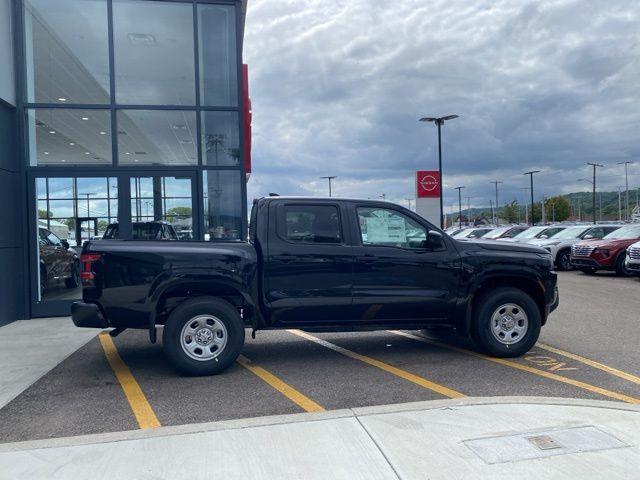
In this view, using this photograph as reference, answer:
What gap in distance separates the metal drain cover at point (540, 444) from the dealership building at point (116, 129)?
7743 millimetres

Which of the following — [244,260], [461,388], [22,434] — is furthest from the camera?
[244,260]

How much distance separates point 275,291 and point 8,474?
128 inches

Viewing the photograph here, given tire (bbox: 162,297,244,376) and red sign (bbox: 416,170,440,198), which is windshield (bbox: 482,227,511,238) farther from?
tire (bbox: 162,297,244,376)

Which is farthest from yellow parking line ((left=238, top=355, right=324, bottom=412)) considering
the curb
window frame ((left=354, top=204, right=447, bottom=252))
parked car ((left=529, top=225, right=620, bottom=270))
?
parked car ((left=529, top=225, right=620, bottom=270))

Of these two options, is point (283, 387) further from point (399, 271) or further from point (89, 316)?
point (89, 316)

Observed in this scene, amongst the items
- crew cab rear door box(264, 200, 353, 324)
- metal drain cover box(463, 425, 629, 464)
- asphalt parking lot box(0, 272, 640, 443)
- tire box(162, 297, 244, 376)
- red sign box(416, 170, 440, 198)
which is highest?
red sign box(416, 170, 440, 198)

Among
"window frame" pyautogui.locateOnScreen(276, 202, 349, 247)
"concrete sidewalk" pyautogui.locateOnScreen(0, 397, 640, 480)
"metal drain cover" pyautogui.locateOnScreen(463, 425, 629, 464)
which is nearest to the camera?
"concrete sidewalk" pyautogui.locateOnScreen(0, 397, 640, 480)

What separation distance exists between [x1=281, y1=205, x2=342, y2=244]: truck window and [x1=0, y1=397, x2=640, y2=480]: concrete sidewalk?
2334 millimetres

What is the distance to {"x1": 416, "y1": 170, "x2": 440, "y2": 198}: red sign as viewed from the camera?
2019 cm

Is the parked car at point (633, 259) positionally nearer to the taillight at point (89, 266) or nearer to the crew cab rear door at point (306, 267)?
the crew cab rear door at point (306, 267)

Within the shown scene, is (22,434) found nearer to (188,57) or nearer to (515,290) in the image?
(515,290)

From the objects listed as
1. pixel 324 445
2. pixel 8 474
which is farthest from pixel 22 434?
pixel 324 445

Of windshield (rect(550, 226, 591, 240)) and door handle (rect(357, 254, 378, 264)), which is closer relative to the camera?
door handle (rect(357, 254, 378, 264))

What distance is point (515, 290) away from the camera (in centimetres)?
712
